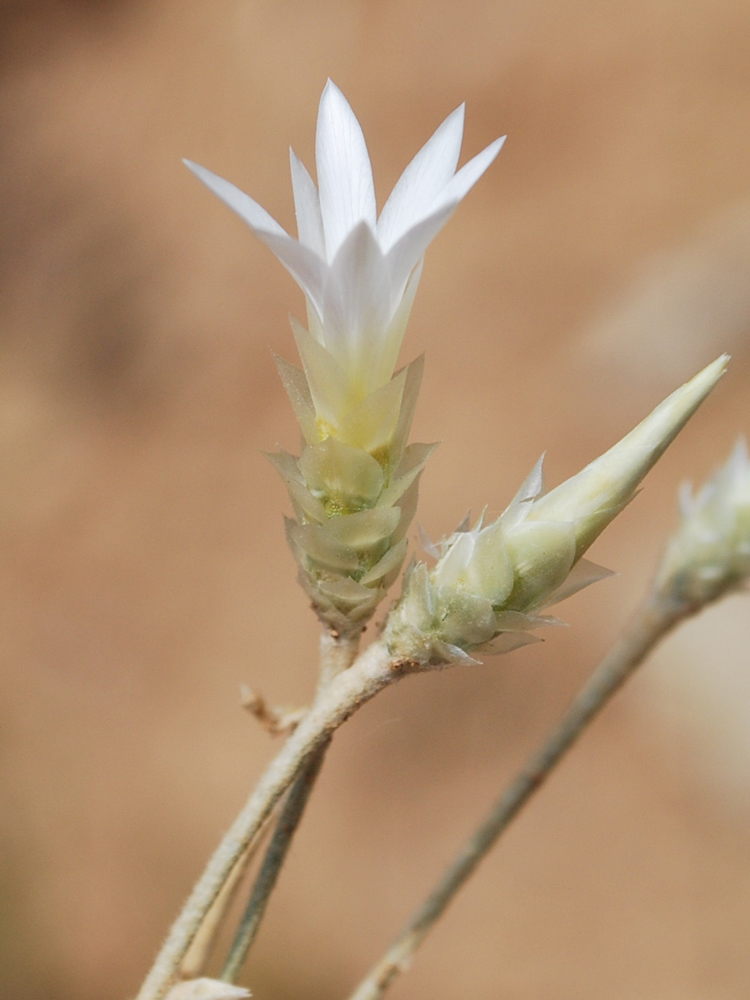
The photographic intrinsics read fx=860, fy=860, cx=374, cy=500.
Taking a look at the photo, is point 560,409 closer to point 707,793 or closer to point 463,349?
point 463,349

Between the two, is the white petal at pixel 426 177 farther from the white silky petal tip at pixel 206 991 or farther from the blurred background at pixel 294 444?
the blurred background at pixel 294 444

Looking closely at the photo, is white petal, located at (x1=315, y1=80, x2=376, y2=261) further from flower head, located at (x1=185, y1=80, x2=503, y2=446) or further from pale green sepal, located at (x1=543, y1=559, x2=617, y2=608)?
pale green sepal, located at (x1=543, y1=559, x2=617, y2=608)

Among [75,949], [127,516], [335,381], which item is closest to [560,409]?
[127,516]

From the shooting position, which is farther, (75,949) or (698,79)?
(698,79)

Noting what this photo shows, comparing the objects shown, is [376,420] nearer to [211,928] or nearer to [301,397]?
[301,397]

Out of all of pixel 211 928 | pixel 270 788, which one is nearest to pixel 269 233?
pixel 270 788
